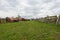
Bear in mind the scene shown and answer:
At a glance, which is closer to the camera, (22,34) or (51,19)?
(22,34)

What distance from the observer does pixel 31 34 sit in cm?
1866

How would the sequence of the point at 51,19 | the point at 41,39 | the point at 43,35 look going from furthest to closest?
1. the point at 51,19
2. the point at 43,35
3. the point at 41,39

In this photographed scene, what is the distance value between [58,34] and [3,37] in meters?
6.48

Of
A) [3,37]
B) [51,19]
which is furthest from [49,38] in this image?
[51,19]

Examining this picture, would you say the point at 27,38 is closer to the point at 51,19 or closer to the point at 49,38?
the point at 49,38

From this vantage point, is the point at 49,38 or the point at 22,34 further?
the point at 22,34

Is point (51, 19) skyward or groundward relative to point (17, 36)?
skyward

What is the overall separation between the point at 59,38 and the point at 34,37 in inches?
107

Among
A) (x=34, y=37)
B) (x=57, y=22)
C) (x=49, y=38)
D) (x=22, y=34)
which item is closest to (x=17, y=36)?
(x=22, y=34)

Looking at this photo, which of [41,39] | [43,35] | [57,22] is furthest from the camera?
[57,22]

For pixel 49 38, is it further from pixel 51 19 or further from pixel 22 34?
pixel 51 19

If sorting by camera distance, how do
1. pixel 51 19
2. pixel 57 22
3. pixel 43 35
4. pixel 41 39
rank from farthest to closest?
pixel 51 19 → pixel 57 22 → pixel 43 35 → pixel 41 39

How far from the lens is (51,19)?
27438 mm

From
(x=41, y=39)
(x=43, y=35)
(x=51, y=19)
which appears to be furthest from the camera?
(x=51, y=19)
